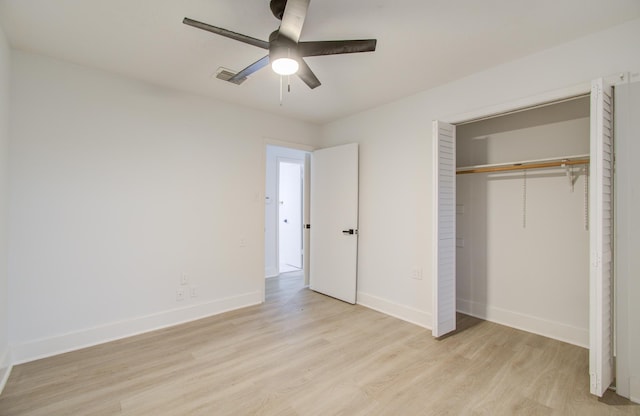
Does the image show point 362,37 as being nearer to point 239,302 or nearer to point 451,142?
point 451,142

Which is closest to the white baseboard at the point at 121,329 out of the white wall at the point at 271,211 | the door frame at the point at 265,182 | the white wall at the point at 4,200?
the white wall at the point at 4,200

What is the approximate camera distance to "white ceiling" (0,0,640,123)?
6.01 feet

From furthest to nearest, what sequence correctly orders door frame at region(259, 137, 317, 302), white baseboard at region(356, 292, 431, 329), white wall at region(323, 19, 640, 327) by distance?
door frame at region(259, 137, 317, 302) → white baseboard at region(356, 292, 431, 329) → white wall at region(323, 19, 640, 327)

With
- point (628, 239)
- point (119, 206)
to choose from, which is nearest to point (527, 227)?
point (628, 239)

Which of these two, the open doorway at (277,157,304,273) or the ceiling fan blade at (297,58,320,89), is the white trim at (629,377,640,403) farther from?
the open doorway at (277,157,304,273)

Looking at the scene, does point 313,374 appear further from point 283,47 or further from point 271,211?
point 271,211

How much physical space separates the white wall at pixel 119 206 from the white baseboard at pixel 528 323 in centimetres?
263

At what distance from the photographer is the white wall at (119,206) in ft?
7.89

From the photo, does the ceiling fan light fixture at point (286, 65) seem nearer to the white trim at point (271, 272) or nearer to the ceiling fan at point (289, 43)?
the ceiling fan at point (289, 43)

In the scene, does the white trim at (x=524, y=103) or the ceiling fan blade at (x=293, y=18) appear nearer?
the ceiling fan blade at (x=293, y=18)

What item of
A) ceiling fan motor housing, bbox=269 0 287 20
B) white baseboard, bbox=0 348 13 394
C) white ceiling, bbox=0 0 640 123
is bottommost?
white baseboard, bbox=0 348 13 394

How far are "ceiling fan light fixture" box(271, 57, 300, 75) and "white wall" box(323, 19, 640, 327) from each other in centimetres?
149

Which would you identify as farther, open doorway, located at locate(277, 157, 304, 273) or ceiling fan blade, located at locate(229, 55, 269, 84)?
open doorway, located at locate(277, 157, 304, 273)

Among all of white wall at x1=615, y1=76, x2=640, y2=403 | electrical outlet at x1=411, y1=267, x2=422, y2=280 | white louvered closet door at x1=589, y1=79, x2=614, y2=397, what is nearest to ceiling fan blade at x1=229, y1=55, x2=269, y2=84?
white louvered closet door at x1=589, y1=79, x2=614, y2=397
